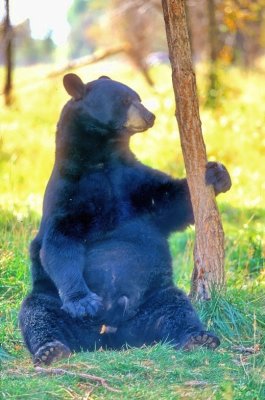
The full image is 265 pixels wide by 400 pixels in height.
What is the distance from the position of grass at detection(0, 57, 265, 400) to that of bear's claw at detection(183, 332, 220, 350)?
0.05 m

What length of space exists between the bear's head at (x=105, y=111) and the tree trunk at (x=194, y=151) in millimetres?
276

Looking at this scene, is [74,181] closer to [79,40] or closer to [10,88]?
[10,88]

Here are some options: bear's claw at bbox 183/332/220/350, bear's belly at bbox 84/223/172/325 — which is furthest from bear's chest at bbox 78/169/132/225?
bear's claw at bbox 183/332/220/350

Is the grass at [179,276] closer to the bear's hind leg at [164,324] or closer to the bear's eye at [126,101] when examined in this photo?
the bear's hind leg at [164,324]

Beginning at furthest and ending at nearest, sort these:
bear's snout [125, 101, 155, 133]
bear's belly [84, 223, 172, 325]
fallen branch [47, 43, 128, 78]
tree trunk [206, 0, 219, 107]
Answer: fallen branch [47, 43, 128, 78] < tree trunk [206, 0, 219, 107] < bear's snout [125, 101, 155, 133] < bear's belly [84, 223, 172, 325]

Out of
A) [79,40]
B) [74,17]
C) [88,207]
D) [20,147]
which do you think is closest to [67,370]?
[88,207]

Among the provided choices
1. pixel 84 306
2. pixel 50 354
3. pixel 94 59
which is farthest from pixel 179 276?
pixel 94 59

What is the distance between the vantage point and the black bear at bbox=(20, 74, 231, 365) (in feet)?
17.7

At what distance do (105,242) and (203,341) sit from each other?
39.9 inches

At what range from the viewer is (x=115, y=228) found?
5.77m

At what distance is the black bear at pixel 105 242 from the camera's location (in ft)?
17.7

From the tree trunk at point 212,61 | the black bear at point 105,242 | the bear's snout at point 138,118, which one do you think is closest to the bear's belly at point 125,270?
the black bear at point 105,242

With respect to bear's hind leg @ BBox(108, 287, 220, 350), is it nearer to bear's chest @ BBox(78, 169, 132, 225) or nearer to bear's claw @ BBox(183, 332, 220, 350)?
bear's claw @ BBox(183, 332, 220, 350)

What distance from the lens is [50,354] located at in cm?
508
